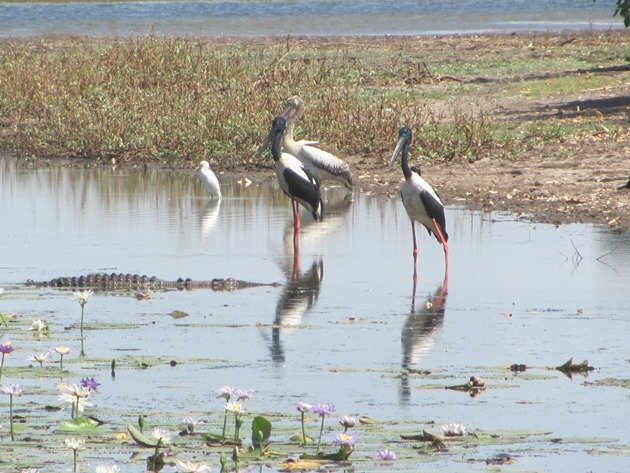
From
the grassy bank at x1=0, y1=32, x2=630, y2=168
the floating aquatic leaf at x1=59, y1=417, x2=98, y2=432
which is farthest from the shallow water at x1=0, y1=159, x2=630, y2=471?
the grassy bank at x1=0, y1=32, x2=630, y2=168

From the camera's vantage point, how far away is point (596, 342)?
318 inches

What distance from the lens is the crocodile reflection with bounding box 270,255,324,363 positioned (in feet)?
27.2

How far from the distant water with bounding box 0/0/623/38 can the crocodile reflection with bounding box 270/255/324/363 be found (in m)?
26.3

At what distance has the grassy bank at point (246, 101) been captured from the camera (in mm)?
16516

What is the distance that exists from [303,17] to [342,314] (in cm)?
3869

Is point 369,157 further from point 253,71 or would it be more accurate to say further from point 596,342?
point 596,342

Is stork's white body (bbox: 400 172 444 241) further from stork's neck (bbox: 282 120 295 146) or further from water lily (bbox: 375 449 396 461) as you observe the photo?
water lily (bbox: 375 449 396 461)

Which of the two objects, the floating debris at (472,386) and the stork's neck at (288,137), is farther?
the stork's neck at (288,137)

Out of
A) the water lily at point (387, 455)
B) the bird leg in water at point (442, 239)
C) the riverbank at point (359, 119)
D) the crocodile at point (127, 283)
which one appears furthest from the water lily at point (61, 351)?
the riverbank at point (359, 119)

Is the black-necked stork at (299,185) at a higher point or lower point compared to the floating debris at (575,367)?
higher

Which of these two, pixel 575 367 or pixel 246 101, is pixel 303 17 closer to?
pixel 246 101

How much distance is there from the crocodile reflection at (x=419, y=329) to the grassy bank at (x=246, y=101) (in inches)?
250

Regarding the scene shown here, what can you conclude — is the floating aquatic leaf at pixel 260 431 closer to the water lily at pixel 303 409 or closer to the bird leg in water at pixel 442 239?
the water lily at pixel 303 409

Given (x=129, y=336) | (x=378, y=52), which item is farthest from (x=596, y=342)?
(x=378, y=52)
